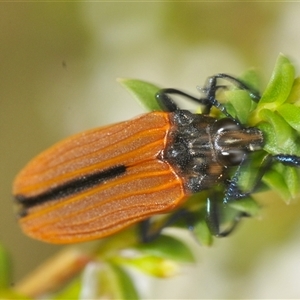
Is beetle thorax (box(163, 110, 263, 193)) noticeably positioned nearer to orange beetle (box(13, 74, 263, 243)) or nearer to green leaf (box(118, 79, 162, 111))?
orange beetle (box(13, 74, 263, 243))

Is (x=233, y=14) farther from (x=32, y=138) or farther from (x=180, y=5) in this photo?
(x=32, y=138)

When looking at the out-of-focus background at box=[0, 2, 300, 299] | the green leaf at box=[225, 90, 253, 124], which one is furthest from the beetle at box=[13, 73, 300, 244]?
the out-of-focus background at box=[0, 2, 300, 299]

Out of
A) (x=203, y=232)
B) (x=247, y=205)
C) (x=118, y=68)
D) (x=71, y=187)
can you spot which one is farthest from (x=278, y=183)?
(x=118, y=68)

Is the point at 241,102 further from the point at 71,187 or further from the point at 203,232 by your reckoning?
the point at 71,187

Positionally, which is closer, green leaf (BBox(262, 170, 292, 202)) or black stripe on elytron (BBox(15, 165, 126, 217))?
green leaf (BBox(262, 170, 292, 202))

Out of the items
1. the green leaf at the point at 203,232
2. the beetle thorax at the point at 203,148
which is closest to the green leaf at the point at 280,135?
the beetle thorax at the point at 203,148

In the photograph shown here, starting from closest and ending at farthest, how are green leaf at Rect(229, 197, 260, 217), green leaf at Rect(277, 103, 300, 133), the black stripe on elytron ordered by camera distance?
green leaf at Rect(277, 103, 300, 133) → green leaf at Rect(229, 197, 260, 217) → the black stripe on elytron
